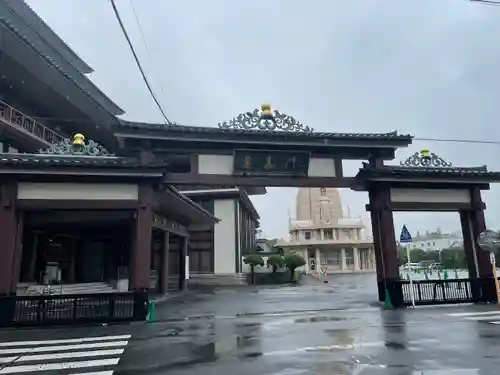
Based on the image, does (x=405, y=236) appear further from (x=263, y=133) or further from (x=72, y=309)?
(x=72, y=309)

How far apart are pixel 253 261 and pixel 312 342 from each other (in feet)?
85.1

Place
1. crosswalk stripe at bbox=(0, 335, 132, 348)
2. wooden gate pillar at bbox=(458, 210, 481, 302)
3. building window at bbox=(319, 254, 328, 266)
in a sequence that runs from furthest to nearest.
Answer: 1. building window at bbox=(319, 254, 328, 266)
2. wooden gate pillar at bbox=(458, 210, 481, 302)
3. crosswalk stripe at bbox=(0, 335, 132, 348)

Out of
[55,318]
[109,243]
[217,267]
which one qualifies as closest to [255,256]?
[217,267]

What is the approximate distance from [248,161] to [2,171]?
23.4 ft

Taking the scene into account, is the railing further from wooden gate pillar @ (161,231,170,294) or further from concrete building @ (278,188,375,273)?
concrete building @ (278,188,375,273)

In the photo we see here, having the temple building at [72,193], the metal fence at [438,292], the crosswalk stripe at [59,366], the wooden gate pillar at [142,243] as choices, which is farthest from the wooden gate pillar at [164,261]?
the crosswalk stripe at [59,366]

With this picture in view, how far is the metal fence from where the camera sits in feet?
45.0

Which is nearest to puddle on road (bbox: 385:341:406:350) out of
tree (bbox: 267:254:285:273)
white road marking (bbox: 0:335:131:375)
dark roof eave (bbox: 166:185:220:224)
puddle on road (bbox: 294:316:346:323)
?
puddle on road (bbox: 294:316:346:323)

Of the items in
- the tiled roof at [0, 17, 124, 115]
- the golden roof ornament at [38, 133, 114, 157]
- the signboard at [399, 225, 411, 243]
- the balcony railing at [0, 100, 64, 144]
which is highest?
the tiled roof at [0, 17, 124, 115]

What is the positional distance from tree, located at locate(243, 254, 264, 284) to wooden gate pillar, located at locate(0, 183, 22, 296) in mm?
23653

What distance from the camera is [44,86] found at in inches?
765

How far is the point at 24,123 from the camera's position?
17688 mm

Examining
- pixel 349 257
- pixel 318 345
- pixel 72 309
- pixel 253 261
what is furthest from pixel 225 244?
pixel 349 257

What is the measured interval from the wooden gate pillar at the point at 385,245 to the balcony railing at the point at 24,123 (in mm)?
14672
